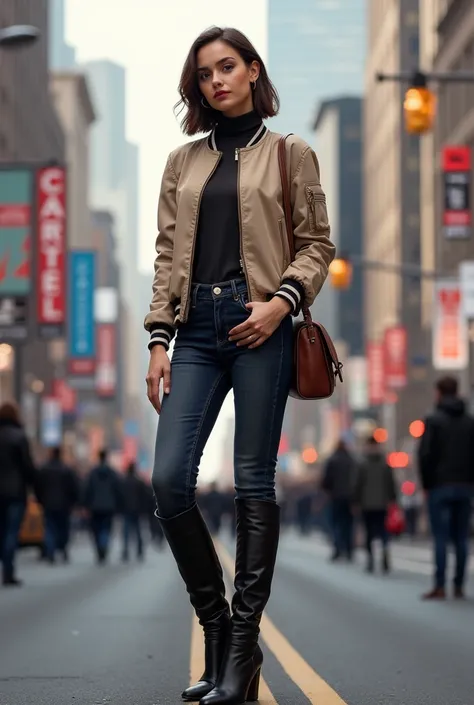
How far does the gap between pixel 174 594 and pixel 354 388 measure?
3434 inches

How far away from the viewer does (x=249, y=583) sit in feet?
17.6

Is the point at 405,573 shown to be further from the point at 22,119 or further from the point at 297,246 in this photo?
the point at 22,119

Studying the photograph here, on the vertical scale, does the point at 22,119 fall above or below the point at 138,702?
above

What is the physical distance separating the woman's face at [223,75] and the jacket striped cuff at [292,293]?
0.69m

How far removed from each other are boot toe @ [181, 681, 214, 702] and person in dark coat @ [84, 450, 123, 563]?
1942cm

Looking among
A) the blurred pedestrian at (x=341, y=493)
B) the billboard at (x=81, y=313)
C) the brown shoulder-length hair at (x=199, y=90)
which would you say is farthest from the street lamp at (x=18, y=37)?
→ the billboard at (x=81, y=313)

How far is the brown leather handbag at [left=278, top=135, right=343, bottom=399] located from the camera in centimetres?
541

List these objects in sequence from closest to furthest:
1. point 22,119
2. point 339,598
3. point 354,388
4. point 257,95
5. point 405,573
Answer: point 257,95 < point 339,598 < point 405,573 < point 22,119 < point 354,388

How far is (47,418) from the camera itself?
6756cm

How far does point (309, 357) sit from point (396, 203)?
99.2 meters

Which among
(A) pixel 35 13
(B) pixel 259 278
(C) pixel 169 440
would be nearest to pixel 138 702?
(C) pixel 169 440

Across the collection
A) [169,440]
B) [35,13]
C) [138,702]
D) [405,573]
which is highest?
[35,13]

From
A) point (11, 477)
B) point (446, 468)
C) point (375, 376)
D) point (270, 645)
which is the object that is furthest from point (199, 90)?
point (375, 376)

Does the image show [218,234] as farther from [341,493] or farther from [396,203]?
[396,203]
